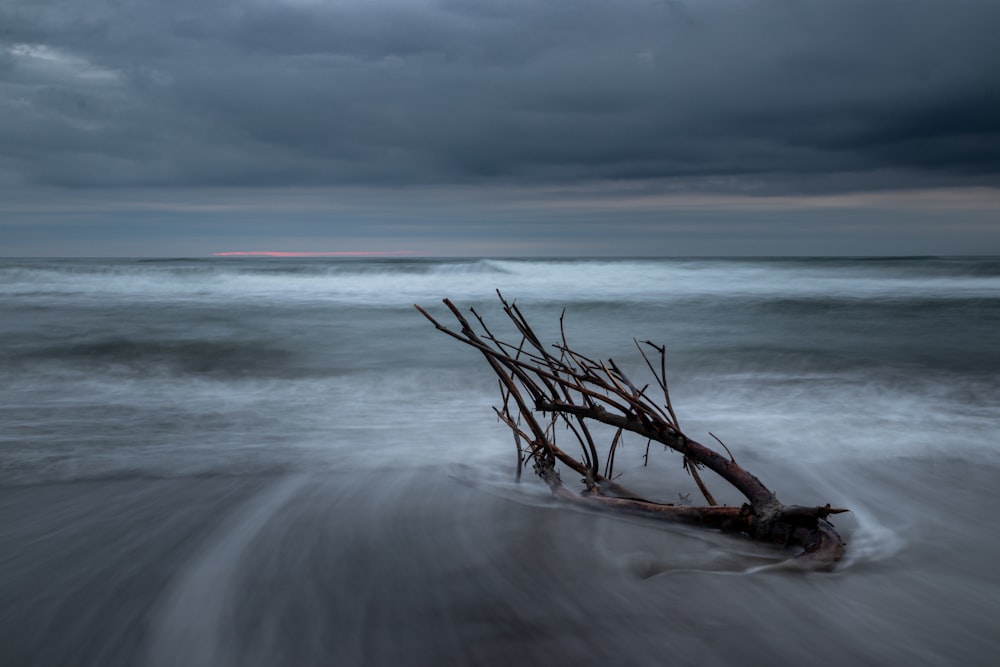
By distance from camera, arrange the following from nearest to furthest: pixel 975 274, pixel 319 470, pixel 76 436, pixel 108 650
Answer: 1. pixel 108 650
2. pixel 319 470
3. pixel 76 436
4. pixel 975 274

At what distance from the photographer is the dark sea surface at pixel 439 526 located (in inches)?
70.7

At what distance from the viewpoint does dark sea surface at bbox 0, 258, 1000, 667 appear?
1795mm

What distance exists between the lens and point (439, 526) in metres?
2.53

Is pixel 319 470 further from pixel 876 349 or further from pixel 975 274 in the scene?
pixel 975 274

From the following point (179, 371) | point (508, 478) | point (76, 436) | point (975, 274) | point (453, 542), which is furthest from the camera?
point (975, 274)

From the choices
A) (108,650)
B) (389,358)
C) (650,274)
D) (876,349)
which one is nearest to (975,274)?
(650,274)

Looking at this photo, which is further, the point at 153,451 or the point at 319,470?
the point at 153,451

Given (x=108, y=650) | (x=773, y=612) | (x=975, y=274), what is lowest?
(x=108, y=650)

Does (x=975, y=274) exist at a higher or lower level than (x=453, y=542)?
higher

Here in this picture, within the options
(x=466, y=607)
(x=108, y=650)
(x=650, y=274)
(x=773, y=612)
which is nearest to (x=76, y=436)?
(x=108, y=650)

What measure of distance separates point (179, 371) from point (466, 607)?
553cm

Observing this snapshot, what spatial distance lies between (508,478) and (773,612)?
1.42m

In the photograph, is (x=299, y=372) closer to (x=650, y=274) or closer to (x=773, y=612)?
(x=773, y=612)

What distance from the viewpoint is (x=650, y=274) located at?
2842 centimetres
